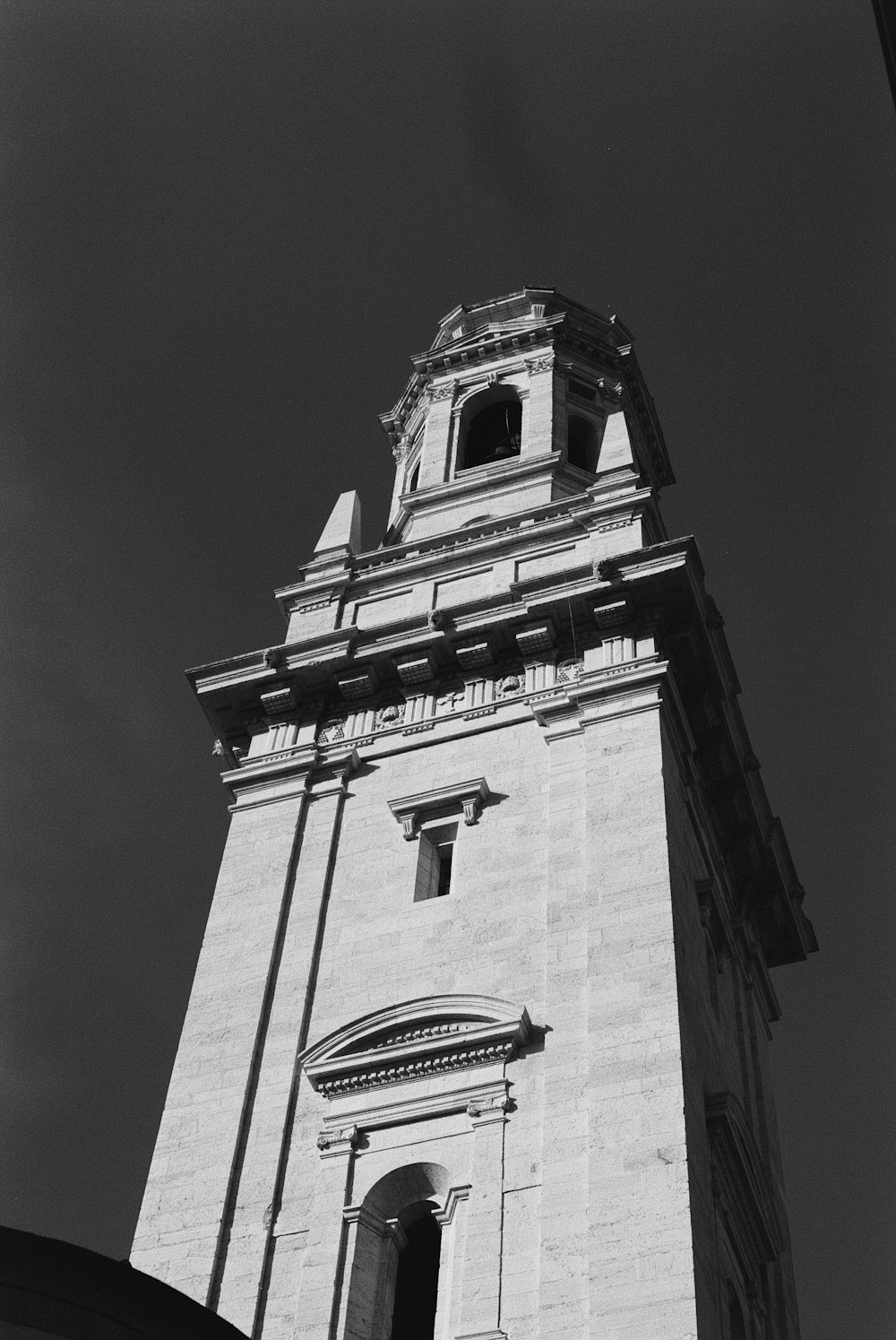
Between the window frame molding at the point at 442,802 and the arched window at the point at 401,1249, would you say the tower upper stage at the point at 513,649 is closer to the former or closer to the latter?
the window frame molding at the point at 442,802

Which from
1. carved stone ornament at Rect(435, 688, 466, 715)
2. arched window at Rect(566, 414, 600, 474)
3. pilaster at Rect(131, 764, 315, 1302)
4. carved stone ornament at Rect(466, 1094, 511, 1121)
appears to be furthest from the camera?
arched window at Rect(566, 414, 600, 474)

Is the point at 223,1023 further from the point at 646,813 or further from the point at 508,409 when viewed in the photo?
the point at 508,409

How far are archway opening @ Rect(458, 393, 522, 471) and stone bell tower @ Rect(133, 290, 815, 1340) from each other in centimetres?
519

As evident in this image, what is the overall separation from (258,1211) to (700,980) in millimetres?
8389

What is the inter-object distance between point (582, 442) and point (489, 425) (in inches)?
99.6

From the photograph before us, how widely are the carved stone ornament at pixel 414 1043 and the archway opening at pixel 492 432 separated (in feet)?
71.7

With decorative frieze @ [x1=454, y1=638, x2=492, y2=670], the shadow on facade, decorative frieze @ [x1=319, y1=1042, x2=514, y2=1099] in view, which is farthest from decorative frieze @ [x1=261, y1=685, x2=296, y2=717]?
the shadow on facade

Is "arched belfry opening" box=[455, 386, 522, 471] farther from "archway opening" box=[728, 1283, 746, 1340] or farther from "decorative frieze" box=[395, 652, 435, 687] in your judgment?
"archway opening" box=[728, 1283, 746, 1340]

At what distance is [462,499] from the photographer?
45.7m

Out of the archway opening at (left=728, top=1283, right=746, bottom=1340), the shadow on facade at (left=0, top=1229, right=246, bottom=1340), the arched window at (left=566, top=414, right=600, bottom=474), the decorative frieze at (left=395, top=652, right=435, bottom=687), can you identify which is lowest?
the shadow on facade at (left=0, top=1229, right=246, bottom=1340)

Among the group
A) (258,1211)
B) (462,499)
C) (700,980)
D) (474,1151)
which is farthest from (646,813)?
(462,499)

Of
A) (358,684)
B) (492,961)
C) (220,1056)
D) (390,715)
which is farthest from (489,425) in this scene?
(220,1056)

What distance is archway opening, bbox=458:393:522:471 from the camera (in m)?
49.3

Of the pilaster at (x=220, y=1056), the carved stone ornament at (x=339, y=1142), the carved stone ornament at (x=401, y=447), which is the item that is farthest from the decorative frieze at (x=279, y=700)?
the carved stone ornament at (x=401, y=447)
